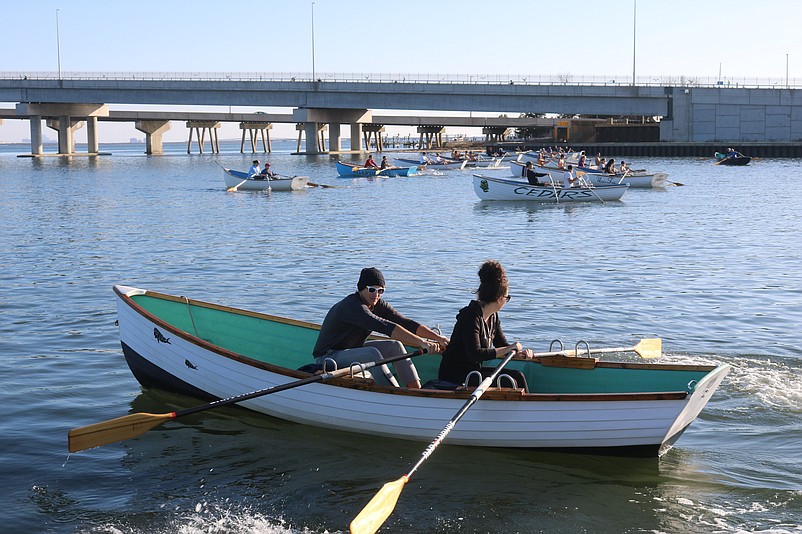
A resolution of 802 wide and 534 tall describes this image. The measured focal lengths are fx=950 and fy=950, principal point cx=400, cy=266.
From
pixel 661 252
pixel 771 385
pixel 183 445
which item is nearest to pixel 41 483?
pixel 183 445

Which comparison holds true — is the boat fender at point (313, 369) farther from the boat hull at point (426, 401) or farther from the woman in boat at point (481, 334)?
the woman in boat at point (481, 334)

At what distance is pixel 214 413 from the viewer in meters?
11.6

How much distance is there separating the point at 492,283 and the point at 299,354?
3571mm

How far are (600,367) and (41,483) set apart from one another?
5770 millimetres

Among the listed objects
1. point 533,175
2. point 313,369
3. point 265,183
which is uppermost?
point 533,175

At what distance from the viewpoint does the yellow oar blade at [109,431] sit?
915cm

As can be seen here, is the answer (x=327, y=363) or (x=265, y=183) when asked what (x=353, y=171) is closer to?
(x=265, y=183)

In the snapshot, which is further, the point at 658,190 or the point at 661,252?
the point at 658,190

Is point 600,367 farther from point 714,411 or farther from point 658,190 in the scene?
point 658,190

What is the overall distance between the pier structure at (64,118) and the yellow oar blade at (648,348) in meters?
105

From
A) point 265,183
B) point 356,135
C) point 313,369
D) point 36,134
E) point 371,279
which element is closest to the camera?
point 371,279

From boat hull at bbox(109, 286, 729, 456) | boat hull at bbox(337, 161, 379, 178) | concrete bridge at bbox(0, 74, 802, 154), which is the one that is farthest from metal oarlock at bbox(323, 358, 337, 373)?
concrete bridge at bbox(0, 74, 802, 154)

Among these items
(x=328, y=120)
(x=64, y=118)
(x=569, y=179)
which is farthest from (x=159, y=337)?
(x=64, y=118)

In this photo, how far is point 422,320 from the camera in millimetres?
16359
